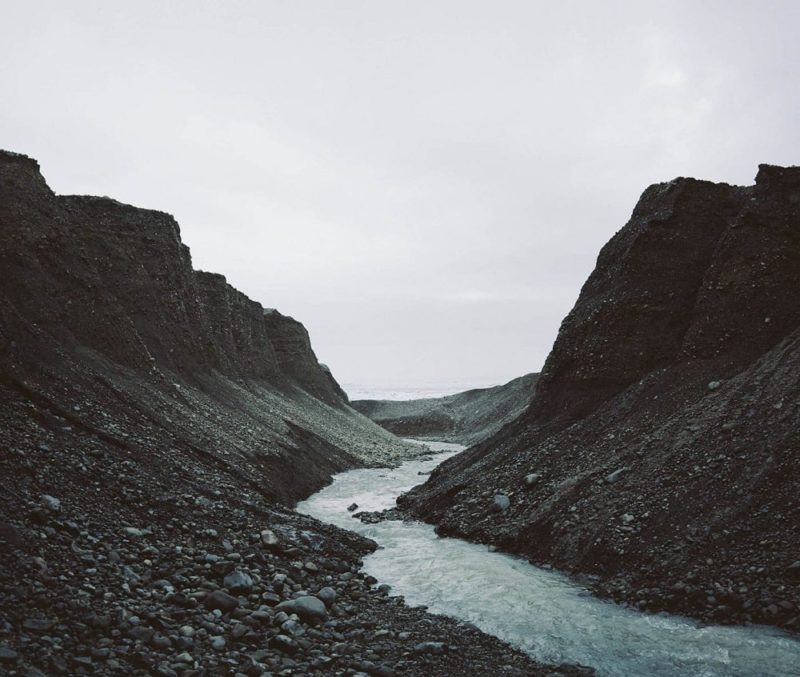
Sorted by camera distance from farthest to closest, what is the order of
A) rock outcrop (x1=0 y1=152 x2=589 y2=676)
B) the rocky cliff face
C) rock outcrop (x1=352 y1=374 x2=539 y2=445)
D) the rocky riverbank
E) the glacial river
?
rock outcrop (x1=352 y1=374 x2=539 y2=445)
the rocky cliff face
the glacial river
rock outcrop (x1=0 y1=152 x2=589 y2=676)
the rocky riverbank

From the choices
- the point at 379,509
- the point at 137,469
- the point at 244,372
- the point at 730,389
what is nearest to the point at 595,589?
the point at 730,389

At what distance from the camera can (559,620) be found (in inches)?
393

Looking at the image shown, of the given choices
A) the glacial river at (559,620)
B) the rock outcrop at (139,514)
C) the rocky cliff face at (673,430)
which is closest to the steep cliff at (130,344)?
the rock outcrop at (139,514)

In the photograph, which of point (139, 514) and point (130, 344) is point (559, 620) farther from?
point (130, 344)

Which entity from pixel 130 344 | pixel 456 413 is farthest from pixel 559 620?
pixel 456 413

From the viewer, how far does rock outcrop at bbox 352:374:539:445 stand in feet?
274

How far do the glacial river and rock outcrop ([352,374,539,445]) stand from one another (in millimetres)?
58944

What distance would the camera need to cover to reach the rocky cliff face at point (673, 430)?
34.8ft

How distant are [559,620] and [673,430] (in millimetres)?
7781

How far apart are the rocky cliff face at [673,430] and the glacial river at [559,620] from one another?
2.08 ft

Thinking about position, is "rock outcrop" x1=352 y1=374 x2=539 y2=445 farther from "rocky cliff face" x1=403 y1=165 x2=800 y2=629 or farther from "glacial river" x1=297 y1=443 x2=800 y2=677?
"glacial river" x1=297 y1=443 x2=800 y2=677

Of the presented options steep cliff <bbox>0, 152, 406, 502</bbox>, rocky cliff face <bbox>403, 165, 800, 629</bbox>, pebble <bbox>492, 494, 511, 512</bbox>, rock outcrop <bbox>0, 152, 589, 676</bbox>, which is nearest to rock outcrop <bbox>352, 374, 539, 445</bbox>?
steep cliff <bbox>0, 152, 406, 502</bbox>

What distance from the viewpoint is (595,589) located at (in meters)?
11.3

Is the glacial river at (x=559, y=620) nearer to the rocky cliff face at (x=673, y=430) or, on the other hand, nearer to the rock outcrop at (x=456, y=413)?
the rocky cliff face at (x=673, y=430)
